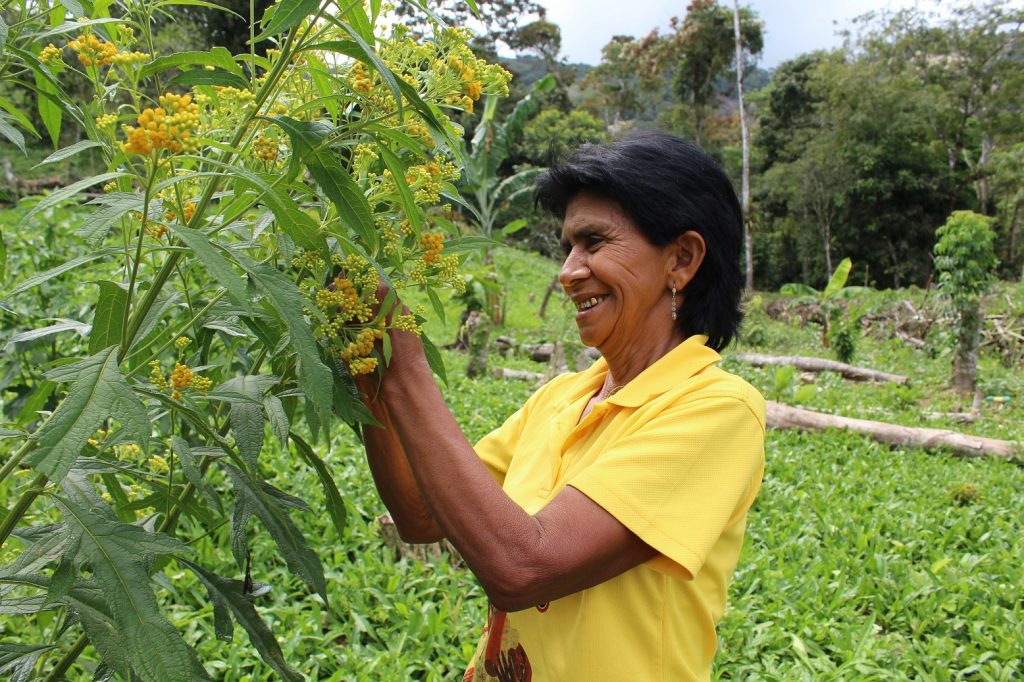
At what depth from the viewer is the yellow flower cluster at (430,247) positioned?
1.16 m

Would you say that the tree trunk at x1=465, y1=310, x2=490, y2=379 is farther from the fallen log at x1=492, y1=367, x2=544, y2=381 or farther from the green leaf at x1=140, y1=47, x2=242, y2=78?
the green leaf at x1=140, y1=47, x2=242, y2=78

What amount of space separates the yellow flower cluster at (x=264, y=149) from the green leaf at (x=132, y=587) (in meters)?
0.48

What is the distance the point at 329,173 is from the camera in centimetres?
96

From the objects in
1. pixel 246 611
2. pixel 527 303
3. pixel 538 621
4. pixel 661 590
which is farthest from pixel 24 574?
pixel 527 303

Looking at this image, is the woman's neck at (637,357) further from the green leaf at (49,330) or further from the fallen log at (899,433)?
the fallen log at (899,433)

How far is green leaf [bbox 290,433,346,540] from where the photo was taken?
1157 millimetres

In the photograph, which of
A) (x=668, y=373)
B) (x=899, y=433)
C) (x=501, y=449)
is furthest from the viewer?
(x=899, y=433)

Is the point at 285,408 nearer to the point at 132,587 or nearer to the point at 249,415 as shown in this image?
the point at 249,415

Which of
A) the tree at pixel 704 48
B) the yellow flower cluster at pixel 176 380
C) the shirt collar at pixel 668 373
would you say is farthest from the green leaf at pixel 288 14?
the tree at pixel 704 48

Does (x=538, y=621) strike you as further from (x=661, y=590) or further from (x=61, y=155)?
(x=61, y=155)

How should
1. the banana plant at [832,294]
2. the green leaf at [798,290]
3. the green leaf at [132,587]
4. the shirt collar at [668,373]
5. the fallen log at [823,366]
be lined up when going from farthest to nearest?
1. the green leaf at [798,290]
2. the banana plant at [832,294]
3. the fallen log at [823,366]
4. the shirt collar at [668,373]
5. the green leaf at [132,587]

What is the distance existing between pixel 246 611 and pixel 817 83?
92.6 feet

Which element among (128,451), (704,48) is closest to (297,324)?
(128,451)

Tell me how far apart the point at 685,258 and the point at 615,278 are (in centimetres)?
16
